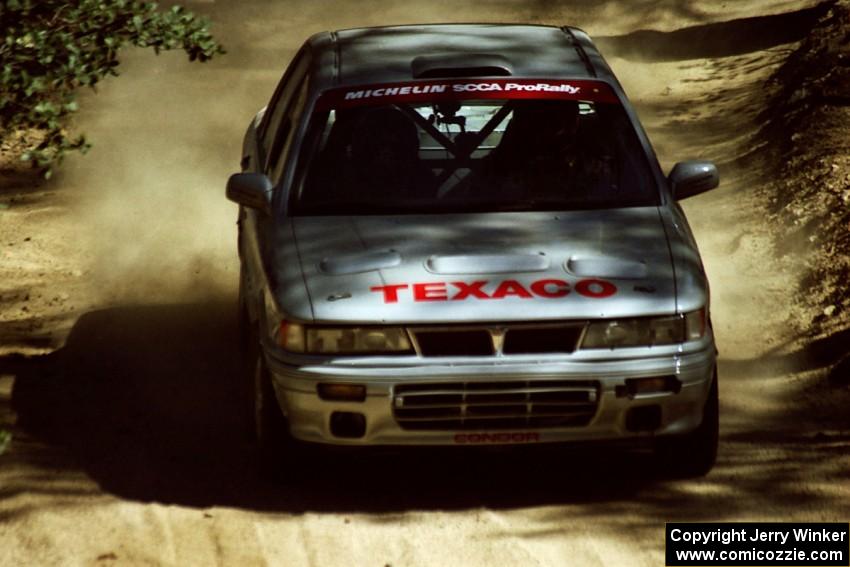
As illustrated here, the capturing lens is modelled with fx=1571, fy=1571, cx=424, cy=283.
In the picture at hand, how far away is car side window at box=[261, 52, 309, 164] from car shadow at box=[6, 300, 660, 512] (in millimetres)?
1161

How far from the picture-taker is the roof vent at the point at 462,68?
715 cm

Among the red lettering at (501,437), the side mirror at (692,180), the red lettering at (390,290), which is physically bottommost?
the red lettering at (501,437)

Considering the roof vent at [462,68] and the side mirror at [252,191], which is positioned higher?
the roof vent at [462,68]

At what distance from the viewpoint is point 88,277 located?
10.1 metres

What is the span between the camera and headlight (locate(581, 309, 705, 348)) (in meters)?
5.82

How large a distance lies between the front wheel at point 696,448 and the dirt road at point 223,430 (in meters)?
0.08

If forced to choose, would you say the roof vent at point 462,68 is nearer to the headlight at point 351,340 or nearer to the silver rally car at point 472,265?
the silver rally car at point 472,265

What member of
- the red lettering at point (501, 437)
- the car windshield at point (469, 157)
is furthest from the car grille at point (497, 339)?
the car windshield at point (469, 157)

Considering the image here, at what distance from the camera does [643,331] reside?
587cm

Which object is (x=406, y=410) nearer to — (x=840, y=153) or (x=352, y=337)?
(x=352, y=337)

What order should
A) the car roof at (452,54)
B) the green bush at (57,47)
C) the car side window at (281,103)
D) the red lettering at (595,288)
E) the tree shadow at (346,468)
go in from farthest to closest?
the car side window at (281,103), the car roof at (452,54), the green bush at (57,47), the tree shadow at (346,468), the red lettering at (595,288)

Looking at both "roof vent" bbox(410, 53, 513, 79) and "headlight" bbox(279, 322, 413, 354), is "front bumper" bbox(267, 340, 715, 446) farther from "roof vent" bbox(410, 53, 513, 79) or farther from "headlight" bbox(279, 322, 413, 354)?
"roof vent" bbox(410, 53, 513, 79)

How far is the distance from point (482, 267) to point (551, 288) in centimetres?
30

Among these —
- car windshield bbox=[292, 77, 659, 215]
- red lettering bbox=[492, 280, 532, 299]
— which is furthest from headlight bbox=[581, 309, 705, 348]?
car windshield bbox=[292, 77, 659, 215]
